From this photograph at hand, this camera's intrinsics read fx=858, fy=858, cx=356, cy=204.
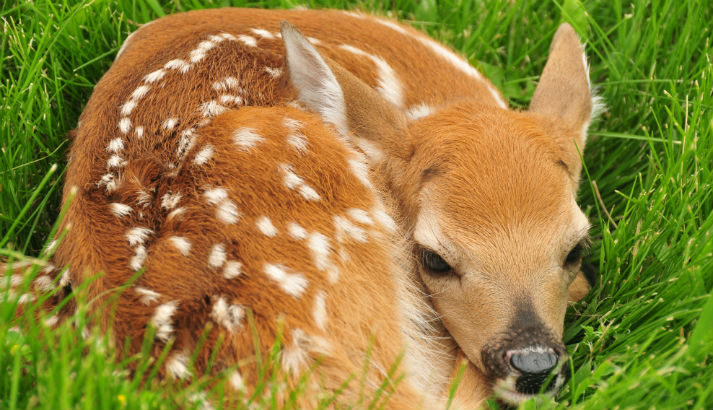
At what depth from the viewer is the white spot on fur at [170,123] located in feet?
9.84

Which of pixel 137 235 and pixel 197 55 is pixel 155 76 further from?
pixel 137 235

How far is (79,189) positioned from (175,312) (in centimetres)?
65

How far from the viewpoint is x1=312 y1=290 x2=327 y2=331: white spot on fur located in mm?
2641

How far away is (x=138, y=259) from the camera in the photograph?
8.70 feet

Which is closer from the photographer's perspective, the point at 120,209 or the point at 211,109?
the point at 120,209

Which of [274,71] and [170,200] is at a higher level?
[274,71]

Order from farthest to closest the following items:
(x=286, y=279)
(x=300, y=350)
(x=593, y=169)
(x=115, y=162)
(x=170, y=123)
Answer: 1. (x=593, y=169)
2. (x=170, y=123)
3. (x=115, y=162)
4. (x=286, y=279)
5. (x=300, y=350)

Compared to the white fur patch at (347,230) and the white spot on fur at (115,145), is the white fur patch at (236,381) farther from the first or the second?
the white spot on fur at (115,145)

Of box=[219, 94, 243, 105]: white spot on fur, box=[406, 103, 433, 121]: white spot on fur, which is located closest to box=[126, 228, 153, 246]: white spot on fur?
box=[219, 94, 243, 105]: white spot on fur

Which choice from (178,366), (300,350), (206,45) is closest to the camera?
(178,366)

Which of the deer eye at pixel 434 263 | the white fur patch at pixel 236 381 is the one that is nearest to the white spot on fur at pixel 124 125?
the white fur patch at pixel 236 381

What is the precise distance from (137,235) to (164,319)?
34 centimetres

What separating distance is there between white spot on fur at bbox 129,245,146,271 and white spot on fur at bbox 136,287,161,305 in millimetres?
92

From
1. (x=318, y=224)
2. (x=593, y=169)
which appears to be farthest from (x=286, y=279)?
(x=593, y=169)
